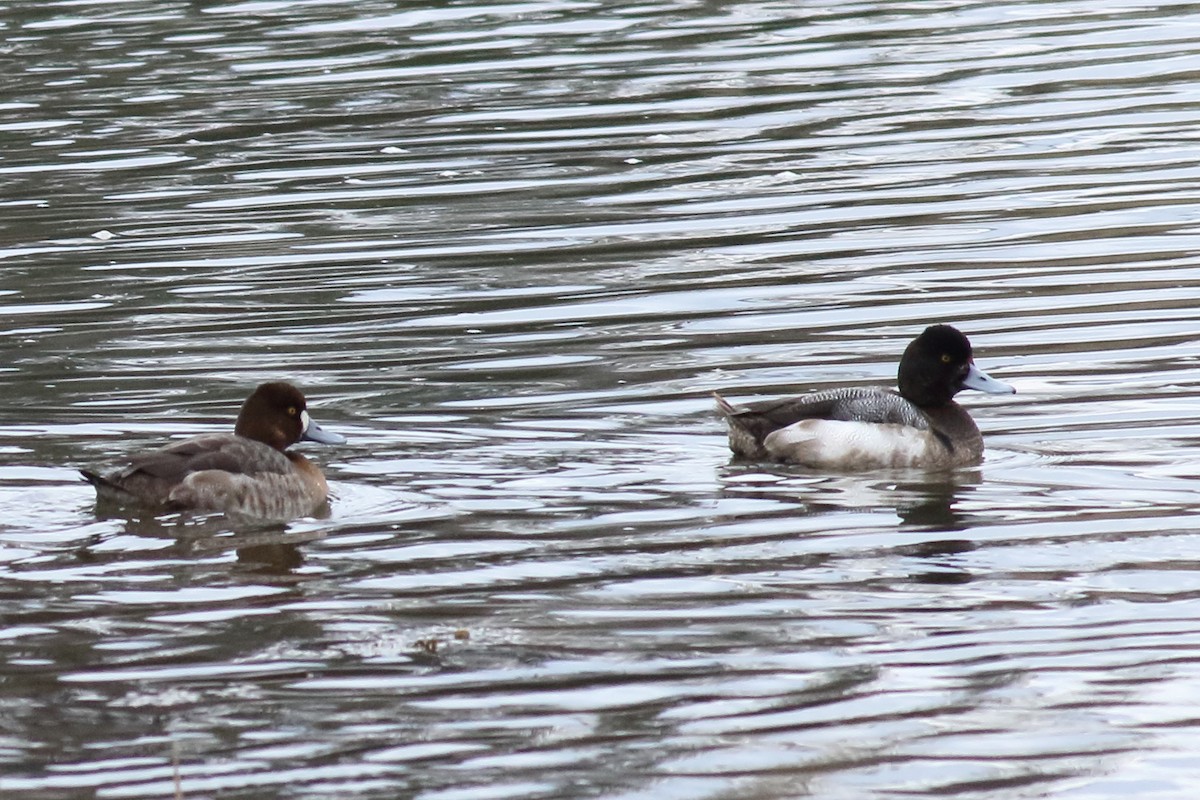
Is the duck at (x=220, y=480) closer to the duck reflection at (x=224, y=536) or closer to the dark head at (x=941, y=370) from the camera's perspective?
the duck reflection at (x=224, y=536)

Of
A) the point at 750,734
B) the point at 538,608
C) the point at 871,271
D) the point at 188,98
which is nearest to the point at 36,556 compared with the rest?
the point at 538,608

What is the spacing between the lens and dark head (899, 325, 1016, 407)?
10.5m

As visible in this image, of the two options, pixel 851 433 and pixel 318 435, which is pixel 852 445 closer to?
pixel 851 433

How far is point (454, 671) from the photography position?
274 inches

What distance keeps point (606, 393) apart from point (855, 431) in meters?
1.48

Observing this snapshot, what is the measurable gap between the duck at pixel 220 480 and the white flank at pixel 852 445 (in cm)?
206

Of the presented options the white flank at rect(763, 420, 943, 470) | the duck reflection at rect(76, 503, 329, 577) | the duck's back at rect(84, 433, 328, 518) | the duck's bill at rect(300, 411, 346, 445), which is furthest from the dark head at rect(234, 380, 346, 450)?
the white flank at rect(763, 420, 943, 470)

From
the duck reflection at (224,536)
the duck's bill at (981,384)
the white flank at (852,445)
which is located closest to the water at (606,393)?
the duck reflection at (224,536)

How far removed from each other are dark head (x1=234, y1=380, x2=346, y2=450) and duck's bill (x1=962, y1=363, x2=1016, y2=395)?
2908 mm

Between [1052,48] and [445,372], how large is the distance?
1011 centimetres

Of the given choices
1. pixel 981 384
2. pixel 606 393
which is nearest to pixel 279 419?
pixel 606 393

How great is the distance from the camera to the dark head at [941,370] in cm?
1054

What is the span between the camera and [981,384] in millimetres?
10562

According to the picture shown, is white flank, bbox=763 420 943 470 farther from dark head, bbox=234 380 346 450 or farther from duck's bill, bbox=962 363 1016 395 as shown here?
dark head, bbox=234 380 346 450
